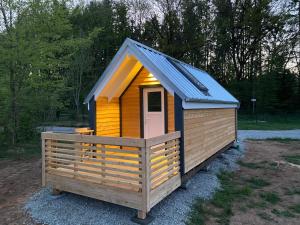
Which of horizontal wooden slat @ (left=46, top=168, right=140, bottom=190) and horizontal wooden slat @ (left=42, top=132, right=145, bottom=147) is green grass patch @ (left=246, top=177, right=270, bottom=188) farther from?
horizontal wooden slat @ (left=42, top=132, right=145, bottom=147)

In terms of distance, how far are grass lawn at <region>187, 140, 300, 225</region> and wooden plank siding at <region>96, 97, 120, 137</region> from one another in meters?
3.05

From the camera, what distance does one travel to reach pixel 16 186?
5770mm

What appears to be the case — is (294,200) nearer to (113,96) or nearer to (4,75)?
(113,96)

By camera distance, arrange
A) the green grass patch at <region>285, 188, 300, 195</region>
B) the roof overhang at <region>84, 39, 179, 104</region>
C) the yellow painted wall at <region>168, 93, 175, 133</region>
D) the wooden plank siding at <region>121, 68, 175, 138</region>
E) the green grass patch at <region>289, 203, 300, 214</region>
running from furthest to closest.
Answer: the wooden plank siding at <region>121, 68, 175, 138</region>, the yellow painted wall at <region>168, 93, 175, 133</region>, the green grass patch at <region>285, 188, 300, 195</region>, the roof overhang at <region>84, 39, 179, 104</region>, the green grass patch at <region>289, 203, 300, 214</region>

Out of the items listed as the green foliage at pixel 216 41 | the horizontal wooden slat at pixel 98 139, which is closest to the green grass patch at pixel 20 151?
the horizontal wooden slat at pixel 98 139

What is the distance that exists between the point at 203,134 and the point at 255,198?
183 cm

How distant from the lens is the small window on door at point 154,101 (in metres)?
6.66

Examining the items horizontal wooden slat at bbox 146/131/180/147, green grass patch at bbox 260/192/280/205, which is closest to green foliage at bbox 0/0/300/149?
green grass patch at bbox 260/192/280/205

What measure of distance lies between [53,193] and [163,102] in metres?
3.43

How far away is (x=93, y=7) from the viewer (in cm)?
2491

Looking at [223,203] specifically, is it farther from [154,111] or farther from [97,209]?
[154,111]

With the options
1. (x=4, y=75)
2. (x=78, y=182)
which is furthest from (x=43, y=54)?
(x=78, y=182)

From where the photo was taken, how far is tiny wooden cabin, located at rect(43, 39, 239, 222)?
3.96 metres

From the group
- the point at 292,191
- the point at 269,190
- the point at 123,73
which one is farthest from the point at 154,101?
the point at 292,191
